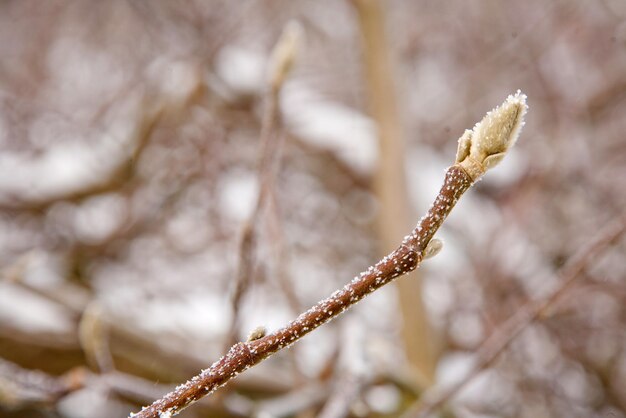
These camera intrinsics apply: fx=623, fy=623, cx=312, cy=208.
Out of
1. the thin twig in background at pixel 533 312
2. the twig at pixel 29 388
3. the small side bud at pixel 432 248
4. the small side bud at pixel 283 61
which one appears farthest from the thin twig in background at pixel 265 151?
the thin twig in background at pixel 533 312

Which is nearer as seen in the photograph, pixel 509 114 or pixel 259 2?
pixel 509 114

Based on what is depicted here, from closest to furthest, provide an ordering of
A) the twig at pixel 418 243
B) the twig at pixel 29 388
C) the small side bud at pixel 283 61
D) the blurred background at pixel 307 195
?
the twig at pixel 418 243, the small side bud at pixel 283 61, the twig at pixel 29 388, the blurred background at pixel 307 195

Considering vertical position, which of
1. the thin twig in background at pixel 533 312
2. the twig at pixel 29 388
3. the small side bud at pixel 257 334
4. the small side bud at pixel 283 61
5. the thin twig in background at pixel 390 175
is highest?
the thin twig in background at pixel 390 175

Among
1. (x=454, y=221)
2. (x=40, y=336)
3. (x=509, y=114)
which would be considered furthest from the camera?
(x=454, y=221)

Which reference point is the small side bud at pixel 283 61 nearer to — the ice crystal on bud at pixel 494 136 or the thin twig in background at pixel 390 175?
the ice crystal on bud at pixel 494 136

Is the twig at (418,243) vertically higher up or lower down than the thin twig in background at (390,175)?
lower down

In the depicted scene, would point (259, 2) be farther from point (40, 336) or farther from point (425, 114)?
point (40, 336)

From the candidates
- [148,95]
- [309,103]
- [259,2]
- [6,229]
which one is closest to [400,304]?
[309,103]

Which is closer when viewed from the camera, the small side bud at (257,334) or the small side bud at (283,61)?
the small side bud at (257,334)
